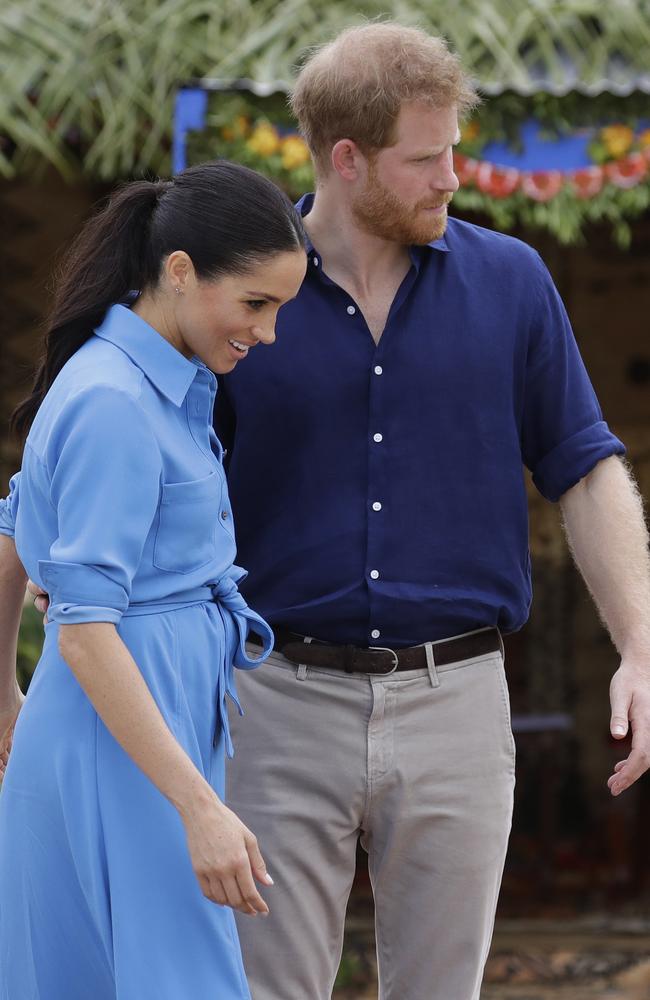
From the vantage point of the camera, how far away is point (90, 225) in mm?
2494

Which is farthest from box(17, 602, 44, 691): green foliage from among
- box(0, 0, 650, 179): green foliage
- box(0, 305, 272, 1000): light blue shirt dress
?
box(0, 305, 272, 1000): light blue shirt dress

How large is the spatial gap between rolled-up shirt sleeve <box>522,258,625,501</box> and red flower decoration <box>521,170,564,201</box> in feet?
4.57

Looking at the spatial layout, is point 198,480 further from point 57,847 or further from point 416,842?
point 416,842

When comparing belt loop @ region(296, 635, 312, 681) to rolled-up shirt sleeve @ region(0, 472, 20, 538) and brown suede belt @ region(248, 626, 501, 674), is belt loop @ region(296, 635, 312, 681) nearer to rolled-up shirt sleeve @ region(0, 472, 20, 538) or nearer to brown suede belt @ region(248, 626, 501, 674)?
brown suede belt @ region(248, 626, 501, 674)

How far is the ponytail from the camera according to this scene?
2404mm

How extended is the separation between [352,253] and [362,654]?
2.21 ft

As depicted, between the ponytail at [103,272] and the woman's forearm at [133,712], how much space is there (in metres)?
0.47

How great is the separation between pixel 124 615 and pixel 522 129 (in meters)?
2.43

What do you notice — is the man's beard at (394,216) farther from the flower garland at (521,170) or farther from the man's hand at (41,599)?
the flower garland at (521,170)

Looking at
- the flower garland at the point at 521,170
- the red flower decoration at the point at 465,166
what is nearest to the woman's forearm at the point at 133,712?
the flower garland at the point at 521,170

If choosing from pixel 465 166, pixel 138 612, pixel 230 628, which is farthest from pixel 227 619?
pixel 465 166

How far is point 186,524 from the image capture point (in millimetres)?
2328

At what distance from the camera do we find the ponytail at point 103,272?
2404mm

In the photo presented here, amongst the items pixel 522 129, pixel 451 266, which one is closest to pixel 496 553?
pixel 451 266
